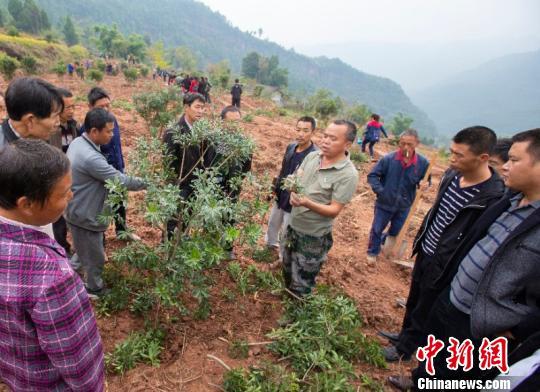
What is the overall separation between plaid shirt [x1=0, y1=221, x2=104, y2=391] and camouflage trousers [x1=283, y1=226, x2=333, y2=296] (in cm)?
195

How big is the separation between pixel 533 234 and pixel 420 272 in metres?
1.26

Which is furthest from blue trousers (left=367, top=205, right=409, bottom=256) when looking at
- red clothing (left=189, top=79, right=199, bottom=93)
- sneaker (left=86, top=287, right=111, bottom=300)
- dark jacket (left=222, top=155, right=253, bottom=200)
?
red clothing (left=189, top=79, right=199, bottom=93)

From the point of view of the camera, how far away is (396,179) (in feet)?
14.1

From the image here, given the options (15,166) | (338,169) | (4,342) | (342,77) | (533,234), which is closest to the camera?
(15,166)

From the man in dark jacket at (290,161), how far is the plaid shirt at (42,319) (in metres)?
2.44

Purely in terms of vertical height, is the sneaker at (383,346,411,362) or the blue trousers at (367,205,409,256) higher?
the blue trousers at (367,205,409,256)

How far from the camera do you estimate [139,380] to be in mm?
2322

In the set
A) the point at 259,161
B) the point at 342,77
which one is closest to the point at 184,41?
the point at 342,77

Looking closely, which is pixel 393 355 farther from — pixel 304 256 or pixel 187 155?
pixel 187 155

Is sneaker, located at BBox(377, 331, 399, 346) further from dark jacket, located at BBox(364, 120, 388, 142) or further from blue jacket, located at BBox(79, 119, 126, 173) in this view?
dark jacket, located at BBox(364, 120, 388, 142)

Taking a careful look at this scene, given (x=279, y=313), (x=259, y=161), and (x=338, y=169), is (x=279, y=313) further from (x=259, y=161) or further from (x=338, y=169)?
(x=259, y=161)

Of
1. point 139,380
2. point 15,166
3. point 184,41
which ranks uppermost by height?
point 184,41

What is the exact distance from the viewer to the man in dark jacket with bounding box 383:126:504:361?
254cm

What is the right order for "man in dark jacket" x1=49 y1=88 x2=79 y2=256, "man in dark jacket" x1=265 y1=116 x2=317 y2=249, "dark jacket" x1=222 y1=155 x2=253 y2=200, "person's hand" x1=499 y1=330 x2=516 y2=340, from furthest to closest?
1. "man in dark jacket" x1=265 y1=116 x2=317 y2=249
2. "man in dark jacket" x1=49 y1=88 x2=79 y2=256
3. "dark jacket" x1=222 y1=155 x2=253 y2=200
4. "person's hand" x1=499 y1=330 x2=516 y2=340
